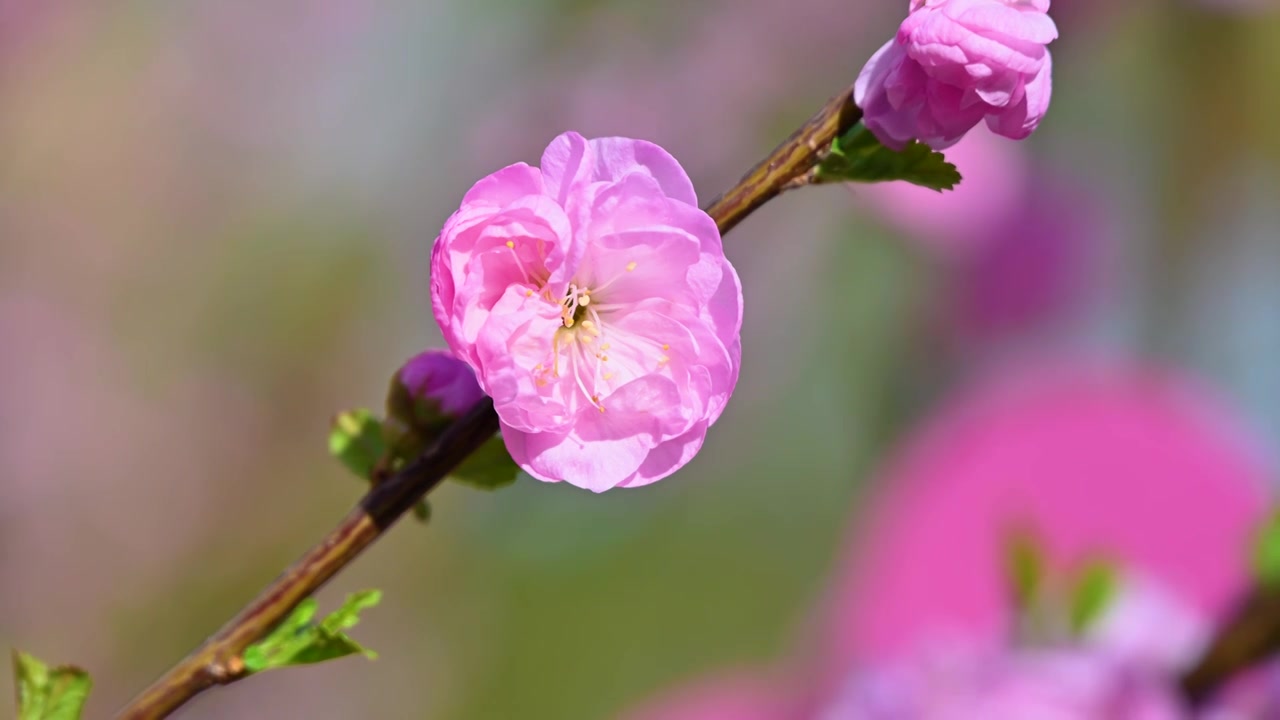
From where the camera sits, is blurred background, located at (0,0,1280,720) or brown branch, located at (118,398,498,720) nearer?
brown branch, located at (118,398,498,720)

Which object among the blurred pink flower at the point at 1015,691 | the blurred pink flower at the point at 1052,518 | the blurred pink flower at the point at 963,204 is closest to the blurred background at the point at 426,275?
the blurred pink flower at the point at 963,204

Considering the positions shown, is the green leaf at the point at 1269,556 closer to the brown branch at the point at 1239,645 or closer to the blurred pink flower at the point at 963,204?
the brown branch at the point at 1239,645

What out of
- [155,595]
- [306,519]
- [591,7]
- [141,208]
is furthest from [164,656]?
[591,7]

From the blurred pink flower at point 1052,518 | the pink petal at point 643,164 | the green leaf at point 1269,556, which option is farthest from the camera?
the blurred pink flower at point 1052,518

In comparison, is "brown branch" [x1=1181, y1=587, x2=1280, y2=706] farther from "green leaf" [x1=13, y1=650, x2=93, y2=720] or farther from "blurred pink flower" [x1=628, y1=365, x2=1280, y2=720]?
"green leaf" [x1=13, y1=650, x2=93, y2=720]

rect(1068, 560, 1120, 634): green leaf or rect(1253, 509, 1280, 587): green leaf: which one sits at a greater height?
rect(1253, 509, 1280, 587): green leaf

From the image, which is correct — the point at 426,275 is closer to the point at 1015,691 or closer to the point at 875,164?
the point at 1015,691

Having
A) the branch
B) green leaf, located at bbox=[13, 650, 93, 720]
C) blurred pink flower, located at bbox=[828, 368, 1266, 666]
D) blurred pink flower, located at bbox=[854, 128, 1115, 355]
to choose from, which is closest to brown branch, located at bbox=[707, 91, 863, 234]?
the branch

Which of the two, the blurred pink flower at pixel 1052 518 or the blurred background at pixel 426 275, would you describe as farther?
the blurred background at pixel 426 275
